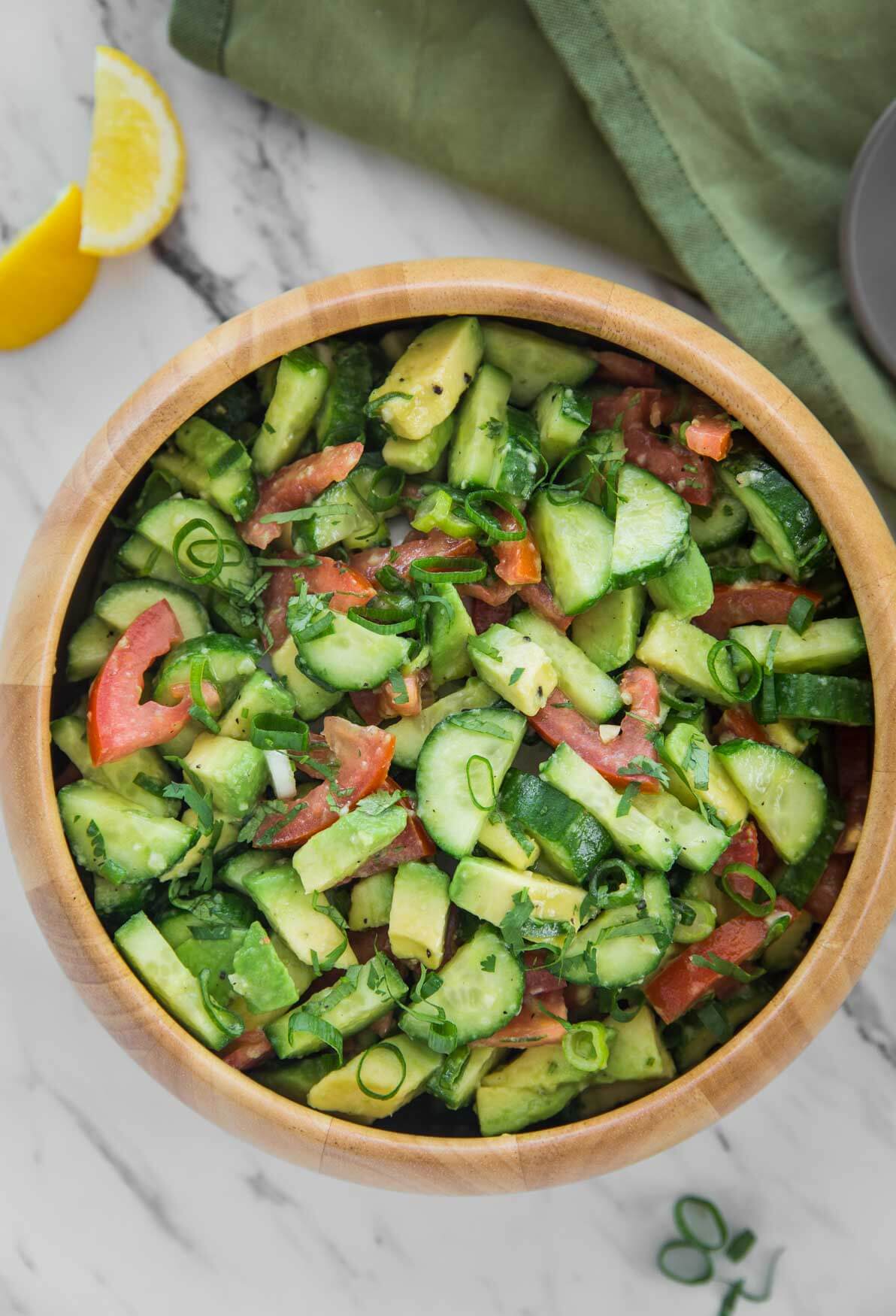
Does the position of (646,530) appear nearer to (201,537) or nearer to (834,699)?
(834,699)

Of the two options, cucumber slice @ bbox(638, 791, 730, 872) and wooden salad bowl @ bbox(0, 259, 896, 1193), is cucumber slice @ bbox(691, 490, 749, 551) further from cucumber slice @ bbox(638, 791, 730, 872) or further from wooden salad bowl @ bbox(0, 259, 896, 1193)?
cucumber slice @ bbox(638, 791, 730, 872)

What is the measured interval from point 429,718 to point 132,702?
0.51 meters

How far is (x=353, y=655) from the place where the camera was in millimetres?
1976

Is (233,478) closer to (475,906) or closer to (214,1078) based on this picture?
(475,906)

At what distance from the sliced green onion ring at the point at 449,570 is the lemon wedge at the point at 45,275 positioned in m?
0.98

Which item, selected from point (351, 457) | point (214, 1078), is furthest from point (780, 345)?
point (214, 1078)

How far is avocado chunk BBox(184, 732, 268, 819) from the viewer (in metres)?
1.98

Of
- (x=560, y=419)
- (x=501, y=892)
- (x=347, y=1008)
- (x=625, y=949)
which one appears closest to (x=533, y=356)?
(x=560, y=419)

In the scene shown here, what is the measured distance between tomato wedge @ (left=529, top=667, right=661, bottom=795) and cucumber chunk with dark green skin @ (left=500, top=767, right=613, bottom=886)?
86 millimetres

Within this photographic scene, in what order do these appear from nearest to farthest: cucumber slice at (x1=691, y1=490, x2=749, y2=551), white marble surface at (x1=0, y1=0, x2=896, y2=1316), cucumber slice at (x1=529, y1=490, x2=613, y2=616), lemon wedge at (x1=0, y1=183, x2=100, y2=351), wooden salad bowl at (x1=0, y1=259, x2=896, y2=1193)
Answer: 1. wooden salad bowl at (x1=0, y1=259, x2=896, y2=1193)
2. cucumber slice at (x1=529, y1=490, x2=613, y2=616)
3. cucumber slice at (x1=691, y1=490, x2=749, y2=551)
4. lemon wedge at (x1=0, y1=183, x2=100, y2=351)
5. white marble surface at (x1=0, y1=0, x2=896, y2=1316)

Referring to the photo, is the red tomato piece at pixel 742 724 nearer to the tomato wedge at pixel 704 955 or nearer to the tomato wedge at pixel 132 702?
the tomato wedge at pixel 704 955

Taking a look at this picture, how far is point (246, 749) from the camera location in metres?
2.00

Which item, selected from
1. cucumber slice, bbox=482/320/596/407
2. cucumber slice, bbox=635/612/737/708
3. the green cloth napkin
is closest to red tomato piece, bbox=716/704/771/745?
cucumber slice, bbox=635/612/737/708

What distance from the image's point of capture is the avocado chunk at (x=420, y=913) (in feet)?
6.48
